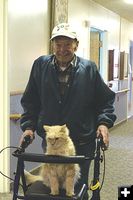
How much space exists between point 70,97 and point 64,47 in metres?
0.29

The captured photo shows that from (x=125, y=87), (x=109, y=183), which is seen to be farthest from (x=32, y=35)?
(x=125, y=87)

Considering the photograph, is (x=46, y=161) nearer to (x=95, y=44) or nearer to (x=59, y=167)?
(x=59, y=167)

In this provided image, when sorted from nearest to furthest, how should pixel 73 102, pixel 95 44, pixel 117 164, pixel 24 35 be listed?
pixel 73 102 → pixel 24 35 → pixel 117 164 → pixel 95 44

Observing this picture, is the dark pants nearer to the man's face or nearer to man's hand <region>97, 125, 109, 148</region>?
man's hand <region>97, 125, 109, 148</region>

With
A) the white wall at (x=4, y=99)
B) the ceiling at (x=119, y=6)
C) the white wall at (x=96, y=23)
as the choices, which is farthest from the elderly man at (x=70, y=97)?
the ceiling at (x=119, y=6)

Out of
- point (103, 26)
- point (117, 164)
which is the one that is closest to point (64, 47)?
point (117, 164)

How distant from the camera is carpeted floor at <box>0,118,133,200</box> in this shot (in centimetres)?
374

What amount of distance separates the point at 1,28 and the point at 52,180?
208cm

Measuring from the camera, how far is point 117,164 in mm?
4848

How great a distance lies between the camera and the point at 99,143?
185cm

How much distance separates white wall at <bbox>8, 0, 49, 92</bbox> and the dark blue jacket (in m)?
1.56

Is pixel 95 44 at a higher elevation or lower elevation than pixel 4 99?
higher

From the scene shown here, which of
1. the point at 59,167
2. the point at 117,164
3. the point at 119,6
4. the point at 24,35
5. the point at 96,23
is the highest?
the point at 119,6

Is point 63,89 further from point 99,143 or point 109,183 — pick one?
point 109,183
